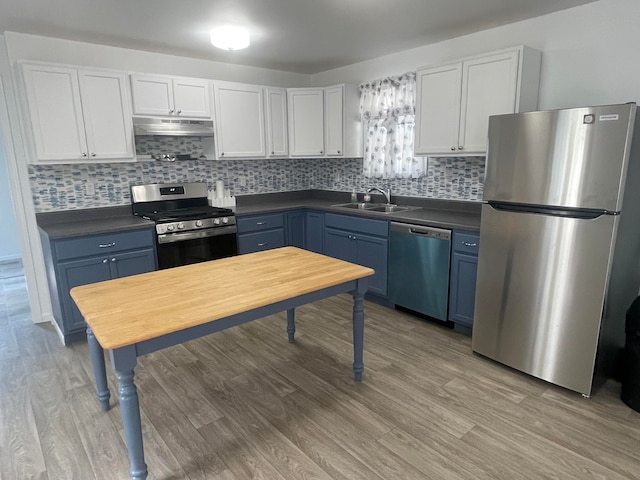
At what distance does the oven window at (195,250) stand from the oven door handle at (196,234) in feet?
0.10

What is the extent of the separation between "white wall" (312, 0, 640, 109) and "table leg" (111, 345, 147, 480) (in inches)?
126

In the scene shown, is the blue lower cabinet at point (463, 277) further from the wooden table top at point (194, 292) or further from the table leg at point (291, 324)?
the table leg at point (291, 324)

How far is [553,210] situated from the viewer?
2250mm

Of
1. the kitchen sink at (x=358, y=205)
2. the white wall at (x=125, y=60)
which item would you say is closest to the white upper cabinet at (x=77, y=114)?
the white wall at (x=125, y=60)

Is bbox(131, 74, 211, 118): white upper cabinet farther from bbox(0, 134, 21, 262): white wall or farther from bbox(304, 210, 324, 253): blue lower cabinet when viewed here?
bbox(0, 134, 21, 262): white wall

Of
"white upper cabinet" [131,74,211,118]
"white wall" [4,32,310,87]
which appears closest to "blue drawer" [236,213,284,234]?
"white upper cabinet" [131,74,211,118]

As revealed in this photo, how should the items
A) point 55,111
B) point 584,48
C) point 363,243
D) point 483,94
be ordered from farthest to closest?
point 363,243, point 55,111, point 483,94, point 584,48

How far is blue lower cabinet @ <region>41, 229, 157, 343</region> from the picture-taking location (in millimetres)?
2922

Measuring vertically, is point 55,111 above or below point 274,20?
below

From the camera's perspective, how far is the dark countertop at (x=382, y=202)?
319cm

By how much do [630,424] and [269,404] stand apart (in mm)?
1985

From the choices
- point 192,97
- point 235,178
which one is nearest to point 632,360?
point 235,178

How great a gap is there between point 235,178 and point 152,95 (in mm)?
1266

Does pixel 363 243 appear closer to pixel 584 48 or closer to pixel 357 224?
pixel 357 224
